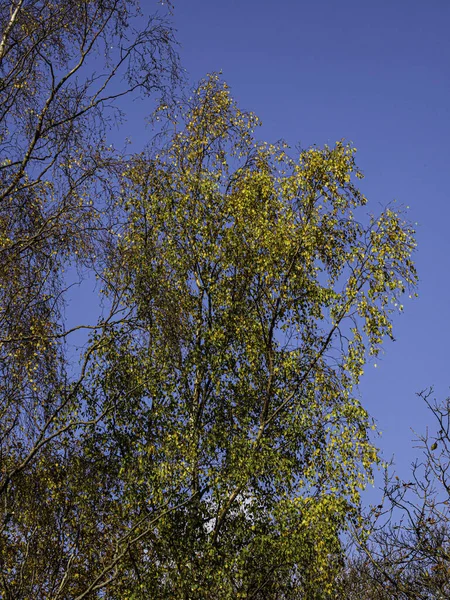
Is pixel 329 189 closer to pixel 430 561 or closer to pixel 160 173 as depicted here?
pixel 160 173

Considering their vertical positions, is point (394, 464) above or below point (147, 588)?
above

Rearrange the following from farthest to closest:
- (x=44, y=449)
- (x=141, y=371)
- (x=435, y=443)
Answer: (x=141, y=371) < (x=44, y=449) < (x=435, y=443)

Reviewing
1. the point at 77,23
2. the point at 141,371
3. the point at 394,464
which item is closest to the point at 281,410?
the point at 394,464

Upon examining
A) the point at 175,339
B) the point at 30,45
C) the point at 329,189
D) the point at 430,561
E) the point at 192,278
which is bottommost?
the point at 430,561

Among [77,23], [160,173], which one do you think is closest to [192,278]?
[160,173]

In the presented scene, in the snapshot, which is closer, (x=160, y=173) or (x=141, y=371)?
(x=141, y=371)

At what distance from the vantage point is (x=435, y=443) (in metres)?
13.4

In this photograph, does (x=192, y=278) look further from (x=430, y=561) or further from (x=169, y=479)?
(x=430, y=561)

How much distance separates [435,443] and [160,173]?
12089 mm

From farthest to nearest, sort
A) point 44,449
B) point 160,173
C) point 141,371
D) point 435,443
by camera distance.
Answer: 1. point 160,173
2. point 141,371
3. point 44,449
4. point 435,443

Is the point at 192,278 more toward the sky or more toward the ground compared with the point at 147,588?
more toward the sky

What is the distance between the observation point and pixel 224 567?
56.0 feet

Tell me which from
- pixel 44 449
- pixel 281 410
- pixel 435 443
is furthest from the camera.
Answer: pixel 281 410

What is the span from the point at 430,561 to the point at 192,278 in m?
10.4
